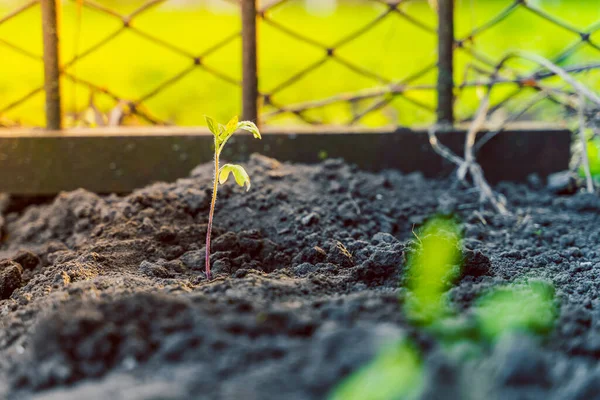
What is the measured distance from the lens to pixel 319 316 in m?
0.99

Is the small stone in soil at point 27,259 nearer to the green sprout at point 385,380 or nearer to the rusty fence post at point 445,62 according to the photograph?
the green sprout at point 385,380

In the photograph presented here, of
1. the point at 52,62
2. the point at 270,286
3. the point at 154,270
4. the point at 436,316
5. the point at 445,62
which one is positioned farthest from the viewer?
the point at 445,62

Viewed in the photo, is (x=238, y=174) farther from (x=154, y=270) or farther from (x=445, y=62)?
(x=445, y=62)

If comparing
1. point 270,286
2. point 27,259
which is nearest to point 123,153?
point 27,259

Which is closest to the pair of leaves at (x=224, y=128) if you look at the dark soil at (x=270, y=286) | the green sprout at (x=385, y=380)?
the dark soil at (x=270, y=286)

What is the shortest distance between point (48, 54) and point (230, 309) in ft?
5.60

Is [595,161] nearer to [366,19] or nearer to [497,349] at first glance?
[497,349]

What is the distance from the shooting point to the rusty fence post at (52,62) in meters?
2.36

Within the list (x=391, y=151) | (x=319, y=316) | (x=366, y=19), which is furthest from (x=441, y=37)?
(x=366, y=19)

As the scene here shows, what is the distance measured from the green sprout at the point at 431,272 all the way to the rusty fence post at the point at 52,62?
1.47m

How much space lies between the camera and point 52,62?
2391 millimetres

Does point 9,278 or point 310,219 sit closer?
point 9,278

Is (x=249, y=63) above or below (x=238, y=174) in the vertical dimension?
above

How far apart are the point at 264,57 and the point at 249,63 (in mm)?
2951
